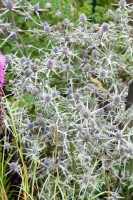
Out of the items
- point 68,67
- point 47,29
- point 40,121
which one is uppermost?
point 47,29

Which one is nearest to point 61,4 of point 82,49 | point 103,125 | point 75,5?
point 75,5

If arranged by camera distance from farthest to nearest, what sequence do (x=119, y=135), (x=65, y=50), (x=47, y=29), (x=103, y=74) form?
(x=47, y=29), (x=65, y=50), (x=103, y=74), (x=119, y=135)

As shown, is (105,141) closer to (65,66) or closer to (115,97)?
(115,97)

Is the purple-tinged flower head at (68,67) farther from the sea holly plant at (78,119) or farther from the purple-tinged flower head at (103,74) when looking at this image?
the purple-tinged flower head at (103,74)

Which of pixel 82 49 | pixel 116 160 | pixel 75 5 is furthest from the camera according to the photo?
pixel 75 5

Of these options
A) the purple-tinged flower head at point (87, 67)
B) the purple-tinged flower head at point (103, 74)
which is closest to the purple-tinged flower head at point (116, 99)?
the purple-tinged flower head at point (103, 74)

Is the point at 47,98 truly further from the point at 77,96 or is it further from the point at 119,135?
the point at 119,135

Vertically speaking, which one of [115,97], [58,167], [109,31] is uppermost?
[109,31]

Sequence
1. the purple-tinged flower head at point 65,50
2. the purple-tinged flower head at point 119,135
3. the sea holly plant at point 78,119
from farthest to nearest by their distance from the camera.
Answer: the purple-tinged flower head at point 65,50
the sea holly plant at point 78,119
the purple-tinged flower head at point 119,135

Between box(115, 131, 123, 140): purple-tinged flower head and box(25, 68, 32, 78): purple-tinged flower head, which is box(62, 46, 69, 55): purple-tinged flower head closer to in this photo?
box(25, 68, 32, 78): purple-tinged flower head

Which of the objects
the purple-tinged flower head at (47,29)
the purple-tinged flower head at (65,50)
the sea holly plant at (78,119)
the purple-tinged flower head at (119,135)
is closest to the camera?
the purple-tinged flower head at (119,135)

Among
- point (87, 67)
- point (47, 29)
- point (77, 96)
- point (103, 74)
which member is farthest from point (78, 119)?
point (47, 29)
